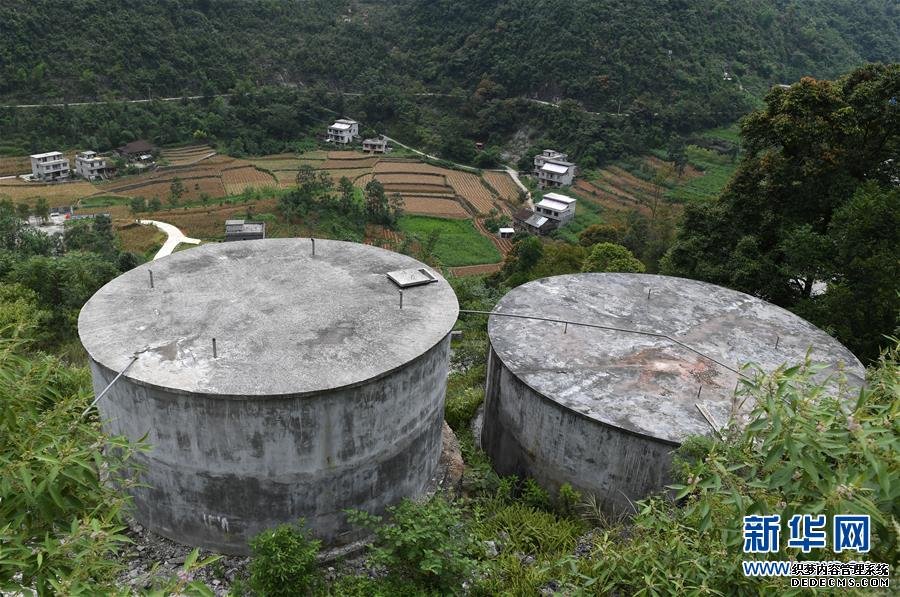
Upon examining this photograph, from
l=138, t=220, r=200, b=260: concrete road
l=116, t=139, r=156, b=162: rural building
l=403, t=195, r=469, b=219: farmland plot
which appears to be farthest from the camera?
l=116, t=139, r=156, b=162: rural building

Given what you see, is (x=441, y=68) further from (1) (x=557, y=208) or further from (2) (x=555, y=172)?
(1) (x=557, y=208)

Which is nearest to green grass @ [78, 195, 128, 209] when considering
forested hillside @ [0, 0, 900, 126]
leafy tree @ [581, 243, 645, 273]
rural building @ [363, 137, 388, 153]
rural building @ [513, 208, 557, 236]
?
forested hillside @ [0, 0, 900, 126]

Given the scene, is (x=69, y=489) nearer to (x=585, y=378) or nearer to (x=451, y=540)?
(x=451, y=540)

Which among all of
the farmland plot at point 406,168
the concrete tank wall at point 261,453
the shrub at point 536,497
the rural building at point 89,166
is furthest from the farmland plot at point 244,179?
the shrub at point 536,497

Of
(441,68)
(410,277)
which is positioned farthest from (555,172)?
(410,277)

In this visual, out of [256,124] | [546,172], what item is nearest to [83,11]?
[256,124]

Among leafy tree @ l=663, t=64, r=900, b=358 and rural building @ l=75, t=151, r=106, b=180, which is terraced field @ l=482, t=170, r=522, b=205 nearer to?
rural building @ l=75, t=151, r=106, b=180
